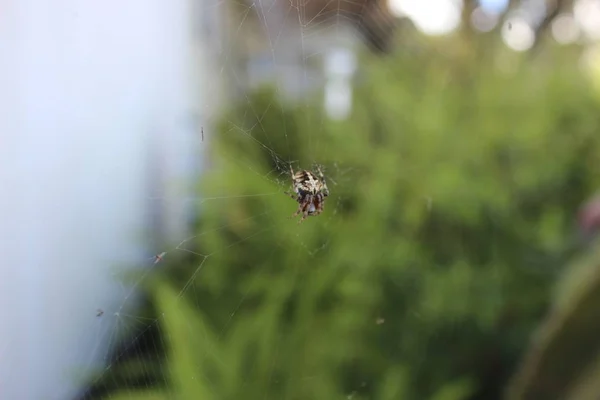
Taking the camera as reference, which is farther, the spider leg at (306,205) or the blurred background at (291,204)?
the spider leg at (306,205)

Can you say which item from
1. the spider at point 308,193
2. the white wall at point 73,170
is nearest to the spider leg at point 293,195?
the spider at point 308,193

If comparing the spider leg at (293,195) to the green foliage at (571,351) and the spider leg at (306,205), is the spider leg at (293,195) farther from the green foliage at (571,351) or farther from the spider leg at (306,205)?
the green foliage at (571,351)

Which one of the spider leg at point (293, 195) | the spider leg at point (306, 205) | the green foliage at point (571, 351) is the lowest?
the green foliage at point (571, 351)

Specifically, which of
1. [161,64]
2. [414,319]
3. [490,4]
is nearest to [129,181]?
[161,64]

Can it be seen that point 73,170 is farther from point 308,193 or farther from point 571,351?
point 571,351

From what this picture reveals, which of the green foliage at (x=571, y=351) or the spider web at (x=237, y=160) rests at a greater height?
the spider web at (x=237, y=160)

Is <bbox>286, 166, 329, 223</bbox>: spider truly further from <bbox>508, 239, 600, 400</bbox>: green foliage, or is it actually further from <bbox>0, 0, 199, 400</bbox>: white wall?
<bbox>508, 239, 600, 400</bbox>: green foliage

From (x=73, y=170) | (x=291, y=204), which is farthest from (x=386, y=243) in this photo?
(x=73, y=170)
